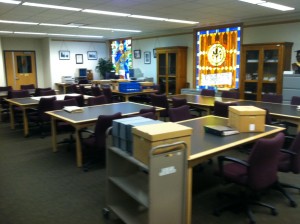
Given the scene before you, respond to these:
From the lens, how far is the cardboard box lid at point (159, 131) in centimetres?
198

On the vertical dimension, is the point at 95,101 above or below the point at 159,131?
below

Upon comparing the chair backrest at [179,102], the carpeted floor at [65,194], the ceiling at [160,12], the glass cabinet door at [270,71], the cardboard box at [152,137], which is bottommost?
the carpeted floor at [65,194]

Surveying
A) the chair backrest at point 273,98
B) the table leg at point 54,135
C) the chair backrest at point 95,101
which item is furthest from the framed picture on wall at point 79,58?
the chair backrest at point 273,98

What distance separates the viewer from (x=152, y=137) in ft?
6.40

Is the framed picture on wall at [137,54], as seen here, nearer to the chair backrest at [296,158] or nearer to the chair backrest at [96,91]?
the chair backrest at [96,91]

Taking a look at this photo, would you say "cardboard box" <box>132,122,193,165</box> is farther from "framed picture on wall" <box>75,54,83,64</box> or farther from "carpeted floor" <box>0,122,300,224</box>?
"framed picture on wall" <box>75,54,83,64</box>

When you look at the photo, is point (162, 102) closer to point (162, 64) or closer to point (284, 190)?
point (284, 190)

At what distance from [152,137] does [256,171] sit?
1051 millimetres

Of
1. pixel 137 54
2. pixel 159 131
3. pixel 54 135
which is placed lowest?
pixel 54 135

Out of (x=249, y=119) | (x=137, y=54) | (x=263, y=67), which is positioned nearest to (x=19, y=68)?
(x=137, y=54)

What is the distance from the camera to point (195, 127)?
326 centimetres

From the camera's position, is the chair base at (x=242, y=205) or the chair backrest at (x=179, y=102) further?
the chair backrest at (x=179, y=102)

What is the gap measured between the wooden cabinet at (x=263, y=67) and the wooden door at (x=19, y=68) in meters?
9.02

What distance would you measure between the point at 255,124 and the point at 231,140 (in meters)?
0.47
